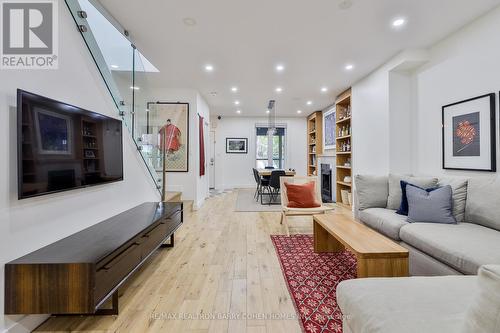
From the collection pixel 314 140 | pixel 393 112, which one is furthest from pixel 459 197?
pixel 314 140

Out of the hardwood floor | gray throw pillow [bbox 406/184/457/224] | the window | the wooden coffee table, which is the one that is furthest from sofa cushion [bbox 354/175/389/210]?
the window

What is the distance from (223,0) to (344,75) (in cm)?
290

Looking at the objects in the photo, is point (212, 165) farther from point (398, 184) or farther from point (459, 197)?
point (459, 197)

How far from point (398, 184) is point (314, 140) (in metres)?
5.25

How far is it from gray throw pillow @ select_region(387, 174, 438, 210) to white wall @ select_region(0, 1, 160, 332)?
3.46 m

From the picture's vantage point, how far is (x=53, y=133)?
5.80 ft

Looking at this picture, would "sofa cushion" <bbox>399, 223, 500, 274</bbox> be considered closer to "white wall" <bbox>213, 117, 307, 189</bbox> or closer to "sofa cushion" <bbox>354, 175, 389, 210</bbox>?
"sofa cushion" <bbox>354, 175, 389, 210</bbox>

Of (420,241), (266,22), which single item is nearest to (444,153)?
(420,241)

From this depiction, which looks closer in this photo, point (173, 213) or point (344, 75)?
point (173, 213)

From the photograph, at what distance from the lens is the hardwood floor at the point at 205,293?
1.64 meters

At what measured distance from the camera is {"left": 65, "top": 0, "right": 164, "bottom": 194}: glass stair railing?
2.29 metres

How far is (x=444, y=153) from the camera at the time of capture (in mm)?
3150

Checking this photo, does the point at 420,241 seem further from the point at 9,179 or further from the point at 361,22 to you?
the point at 9,179

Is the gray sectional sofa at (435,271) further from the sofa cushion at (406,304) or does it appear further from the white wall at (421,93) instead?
the white wall at (421,93)
